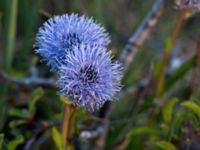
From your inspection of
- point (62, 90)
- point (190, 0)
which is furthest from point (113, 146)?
point (62, 90)

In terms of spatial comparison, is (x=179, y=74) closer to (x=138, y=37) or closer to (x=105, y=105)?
(x=138, y=37)

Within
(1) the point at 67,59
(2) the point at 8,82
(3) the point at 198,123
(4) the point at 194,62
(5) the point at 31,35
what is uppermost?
(5) the point at 31,35

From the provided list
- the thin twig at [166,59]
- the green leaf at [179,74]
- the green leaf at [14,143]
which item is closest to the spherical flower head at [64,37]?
the green leaf at [14,143]

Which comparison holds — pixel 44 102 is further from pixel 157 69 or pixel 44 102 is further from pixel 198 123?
pixel 198 123

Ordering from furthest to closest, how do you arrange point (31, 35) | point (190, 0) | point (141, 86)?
point (31, 35) → point (141, 86) → point (190, 0)

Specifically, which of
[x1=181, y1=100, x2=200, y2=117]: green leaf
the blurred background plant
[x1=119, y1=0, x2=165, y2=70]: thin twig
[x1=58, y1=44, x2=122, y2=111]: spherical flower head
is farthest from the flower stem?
[x1=119, y1=0, x2=165, y2=70]: thin twig

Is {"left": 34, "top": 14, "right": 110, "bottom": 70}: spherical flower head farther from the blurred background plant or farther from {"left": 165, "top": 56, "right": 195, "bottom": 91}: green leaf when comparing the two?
{"left": 165, "top": 56, "right": 195, "bottom": 91}: green leaf
